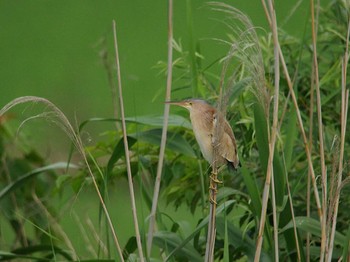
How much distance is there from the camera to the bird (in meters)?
3.25

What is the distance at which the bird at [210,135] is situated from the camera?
3.25 metres

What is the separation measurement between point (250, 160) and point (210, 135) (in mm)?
927

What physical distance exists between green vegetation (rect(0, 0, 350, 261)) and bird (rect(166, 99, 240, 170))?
73 millimetres

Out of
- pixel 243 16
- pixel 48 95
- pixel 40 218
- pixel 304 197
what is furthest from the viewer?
pixel 48 95

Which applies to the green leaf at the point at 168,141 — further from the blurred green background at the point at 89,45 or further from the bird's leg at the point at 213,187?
the blurred green background at the point at 89,45

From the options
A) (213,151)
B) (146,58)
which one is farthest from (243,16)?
(146,58)

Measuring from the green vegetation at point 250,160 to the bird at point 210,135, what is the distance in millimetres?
73

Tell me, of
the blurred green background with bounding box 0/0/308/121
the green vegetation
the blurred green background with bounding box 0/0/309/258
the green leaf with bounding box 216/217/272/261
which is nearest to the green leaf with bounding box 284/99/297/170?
the green vegetation

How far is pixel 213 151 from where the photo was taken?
3152 mm

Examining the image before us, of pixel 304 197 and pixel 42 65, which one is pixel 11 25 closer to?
pixel 42 65

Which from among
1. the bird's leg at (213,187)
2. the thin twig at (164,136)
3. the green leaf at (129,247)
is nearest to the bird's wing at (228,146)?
the bird's leg at (213,187)

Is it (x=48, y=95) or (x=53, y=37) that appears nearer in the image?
(x=48, y=95)

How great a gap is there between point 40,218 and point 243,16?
2446mm

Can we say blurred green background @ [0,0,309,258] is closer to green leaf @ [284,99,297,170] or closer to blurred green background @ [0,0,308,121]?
blurred green background @ [0,0,308,121]
